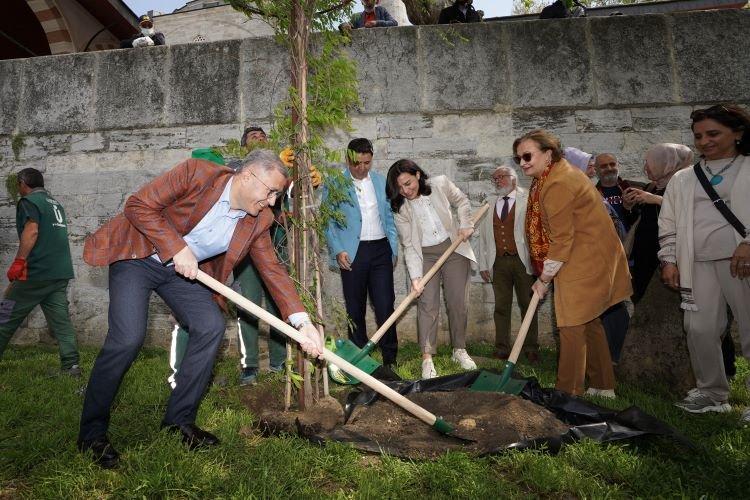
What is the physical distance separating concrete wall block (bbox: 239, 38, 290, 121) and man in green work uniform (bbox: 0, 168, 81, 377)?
218 centimetres

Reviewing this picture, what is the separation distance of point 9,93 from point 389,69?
15.0 feet

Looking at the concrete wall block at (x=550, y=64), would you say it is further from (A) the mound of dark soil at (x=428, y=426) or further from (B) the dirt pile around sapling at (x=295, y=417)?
(B) the dirt pile around sapling at (x=295, y=417)

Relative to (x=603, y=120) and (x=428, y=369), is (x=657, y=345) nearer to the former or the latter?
(x=428, y=369)

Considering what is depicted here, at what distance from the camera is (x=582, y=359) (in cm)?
347

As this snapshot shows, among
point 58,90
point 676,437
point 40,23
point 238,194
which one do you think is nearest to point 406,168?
point 238,194

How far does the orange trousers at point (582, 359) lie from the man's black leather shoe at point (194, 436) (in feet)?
7.58

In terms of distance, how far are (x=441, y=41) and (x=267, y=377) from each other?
390 centimetres

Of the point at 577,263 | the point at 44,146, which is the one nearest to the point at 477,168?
the point at 577,263

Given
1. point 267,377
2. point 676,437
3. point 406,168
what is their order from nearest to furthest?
point 676,437, point 267,377, point 406,168

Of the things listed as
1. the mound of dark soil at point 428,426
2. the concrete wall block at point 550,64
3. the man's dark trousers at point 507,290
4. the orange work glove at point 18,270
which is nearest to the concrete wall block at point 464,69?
the concrete wall block at point 550,64

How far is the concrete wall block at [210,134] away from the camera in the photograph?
222 inches

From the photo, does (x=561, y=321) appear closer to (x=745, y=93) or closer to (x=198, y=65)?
(x=745, y=93)

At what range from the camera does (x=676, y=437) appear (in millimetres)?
2510

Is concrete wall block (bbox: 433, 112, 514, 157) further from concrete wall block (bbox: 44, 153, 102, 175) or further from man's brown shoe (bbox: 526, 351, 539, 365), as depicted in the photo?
concrete wall block (bbox: 44, 153, 102, 175)
